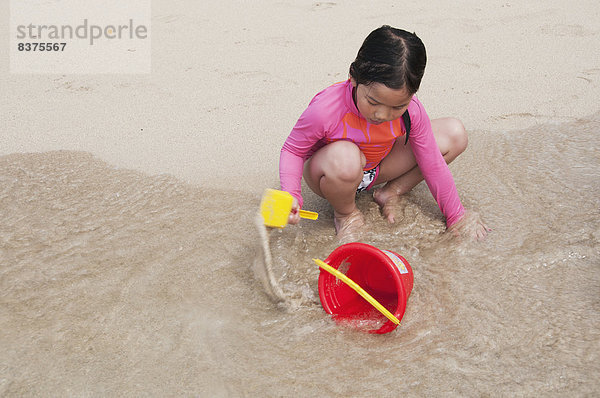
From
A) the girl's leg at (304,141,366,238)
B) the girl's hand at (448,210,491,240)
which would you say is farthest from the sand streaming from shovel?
the girl's hand at (448,210,491,240)

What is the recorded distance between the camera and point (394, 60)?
1619 millimetres

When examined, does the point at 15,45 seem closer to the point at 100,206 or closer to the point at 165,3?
the point at 165,3

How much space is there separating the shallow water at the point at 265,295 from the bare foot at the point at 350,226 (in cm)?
5

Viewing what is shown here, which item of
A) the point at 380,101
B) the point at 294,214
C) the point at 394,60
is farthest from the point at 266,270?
the point at 394,60

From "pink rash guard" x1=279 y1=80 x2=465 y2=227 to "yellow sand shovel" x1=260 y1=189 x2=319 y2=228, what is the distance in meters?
0.21

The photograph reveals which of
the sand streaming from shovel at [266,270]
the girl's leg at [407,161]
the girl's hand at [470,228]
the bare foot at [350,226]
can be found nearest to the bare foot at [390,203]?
the girl's leg at [407,161]

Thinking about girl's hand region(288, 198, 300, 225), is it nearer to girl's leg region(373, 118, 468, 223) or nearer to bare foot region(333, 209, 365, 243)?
bare foot region(333, 209, 365, 243)

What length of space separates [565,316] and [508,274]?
0.27 m

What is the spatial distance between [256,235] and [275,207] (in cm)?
52

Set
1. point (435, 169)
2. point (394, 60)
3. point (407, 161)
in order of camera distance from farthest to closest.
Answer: point (407, 161)
point (435, 169)
point (394, 60)

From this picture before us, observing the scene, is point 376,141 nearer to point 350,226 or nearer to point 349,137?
point 349,137

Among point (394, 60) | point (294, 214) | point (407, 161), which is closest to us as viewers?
point (394, 60)

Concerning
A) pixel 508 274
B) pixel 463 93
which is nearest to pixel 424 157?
pixel 508 274

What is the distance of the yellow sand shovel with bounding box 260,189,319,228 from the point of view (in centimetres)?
169
